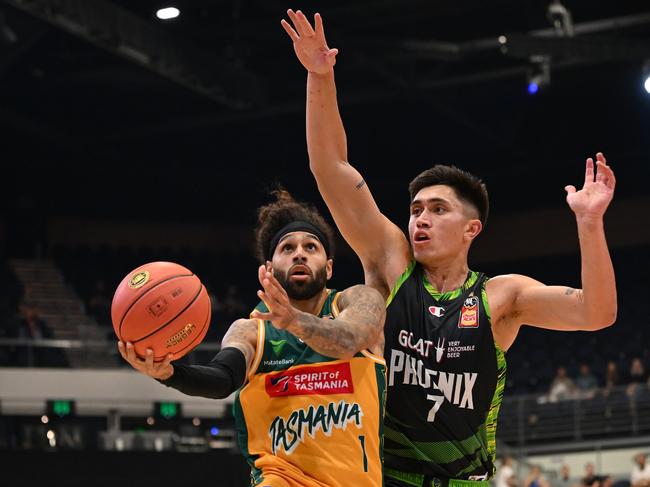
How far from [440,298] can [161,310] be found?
1439 mm

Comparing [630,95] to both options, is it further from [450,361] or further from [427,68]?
[450,361]

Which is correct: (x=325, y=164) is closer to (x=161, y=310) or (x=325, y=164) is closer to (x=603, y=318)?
(x=161, y=310)

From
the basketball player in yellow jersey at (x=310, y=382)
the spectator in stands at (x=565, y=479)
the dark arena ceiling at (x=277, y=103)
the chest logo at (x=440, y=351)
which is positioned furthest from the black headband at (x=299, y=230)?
the spectator in stands at (x=565, y=479)

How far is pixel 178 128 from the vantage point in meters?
23.8

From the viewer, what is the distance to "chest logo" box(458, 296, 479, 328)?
16.2ft

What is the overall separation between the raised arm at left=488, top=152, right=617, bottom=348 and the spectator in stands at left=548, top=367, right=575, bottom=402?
13.6 metres

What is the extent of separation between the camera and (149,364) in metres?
4.05

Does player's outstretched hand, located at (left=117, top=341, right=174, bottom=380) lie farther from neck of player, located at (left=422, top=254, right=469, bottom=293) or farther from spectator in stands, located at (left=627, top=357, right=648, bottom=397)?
spectator in stands, located at (left=627, top=357, right=648, bottom=397)

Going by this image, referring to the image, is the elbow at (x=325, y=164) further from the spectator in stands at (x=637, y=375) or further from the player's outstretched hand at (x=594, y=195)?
the spectator in stands at (x=637, y=375)

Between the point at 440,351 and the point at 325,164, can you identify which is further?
the point at 325,164

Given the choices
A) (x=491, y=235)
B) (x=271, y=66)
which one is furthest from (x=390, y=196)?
(x=271, y=66)

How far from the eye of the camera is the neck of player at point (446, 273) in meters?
5.16

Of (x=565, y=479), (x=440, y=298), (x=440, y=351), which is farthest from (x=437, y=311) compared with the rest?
(x=565, y=479)

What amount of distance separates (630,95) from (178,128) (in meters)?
9.72
